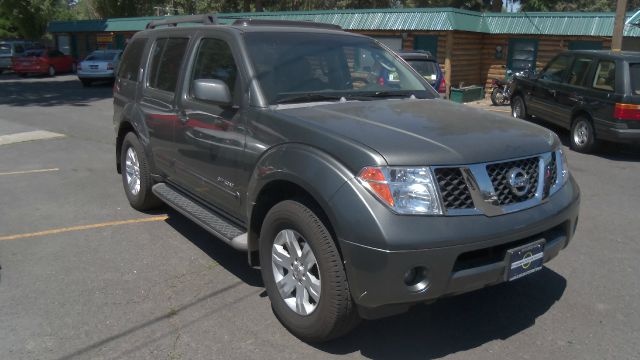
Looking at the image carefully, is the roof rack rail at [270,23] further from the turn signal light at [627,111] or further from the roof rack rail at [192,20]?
the turn signal light at [627,111]

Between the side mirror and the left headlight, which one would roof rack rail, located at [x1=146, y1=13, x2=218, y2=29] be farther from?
the left headlight

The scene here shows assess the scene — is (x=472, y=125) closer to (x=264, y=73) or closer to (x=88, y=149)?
(x=264, y=73)

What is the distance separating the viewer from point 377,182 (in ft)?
10.0

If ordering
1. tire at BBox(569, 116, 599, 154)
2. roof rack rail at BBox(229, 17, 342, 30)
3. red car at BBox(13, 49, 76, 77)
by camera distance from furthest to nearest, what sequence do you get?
1. red car at BBox(13, 49, 76, 77)
2. tire at BBox(569, 116, 599, 154)
3. roof rack rail at BBox(229, 17, 342, 30)

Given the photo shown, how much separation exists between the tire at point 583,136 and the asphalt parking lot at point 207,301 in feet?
11.0

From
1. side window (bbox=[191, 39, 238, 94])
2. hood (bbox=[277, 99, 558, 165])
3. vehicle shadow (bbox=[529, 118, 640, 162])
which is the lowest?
vehicle shadow (bbox=[529, 118, 640, 162])

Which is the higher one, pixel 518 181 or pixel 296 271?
pixel 518 181

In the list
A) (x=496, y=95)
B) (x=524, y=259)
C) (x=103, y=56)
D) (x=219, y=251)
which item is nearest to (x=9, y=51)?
(x=103, y=56)

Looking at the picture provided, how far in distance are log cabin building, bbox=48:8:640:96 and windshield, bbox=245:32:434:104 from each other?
47.3 feet

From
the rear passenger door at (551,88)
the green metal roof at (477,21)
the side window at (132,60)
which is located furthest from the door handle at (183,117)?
the green metal roof at (477,21)

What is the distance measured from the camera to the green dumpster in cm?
1912

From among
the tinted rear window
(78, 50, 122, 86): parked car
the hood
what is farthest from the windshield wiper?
(78, 50, 122, 86): parked car

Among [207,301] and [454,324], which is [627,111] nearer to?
[454,324]

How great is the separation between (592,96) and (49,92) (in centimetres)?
2002
